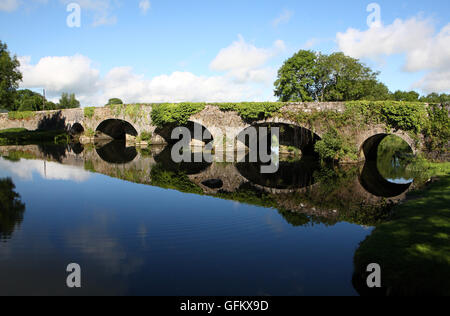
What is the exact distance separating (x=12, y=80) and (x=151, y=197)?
106 ft

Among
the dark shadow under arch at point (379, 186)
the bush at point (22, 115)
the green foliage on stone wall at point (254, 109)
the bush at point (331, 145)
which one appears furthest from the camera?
the bush at point (22, 115)

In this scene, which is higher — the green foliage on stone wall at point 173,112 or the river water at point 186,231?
the green foliage on stone wall at point 173,112

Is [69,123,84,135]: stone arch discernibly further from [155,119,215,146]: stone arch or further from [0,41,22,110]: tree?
[155,119,215,146]: stone arch

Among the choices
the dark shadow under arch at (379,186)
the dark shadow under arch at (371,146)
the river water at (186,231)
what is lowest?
the river water at (186,231)

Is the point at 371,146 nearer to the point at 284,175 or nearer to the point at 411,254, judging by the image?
Result: the point at 284,175

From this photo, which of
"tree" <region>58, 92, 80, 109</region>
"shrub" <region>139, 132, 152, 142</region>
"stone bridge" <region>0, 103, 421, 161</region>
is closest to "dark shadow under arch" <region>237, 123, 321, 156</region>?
"stone bridge" <region>0, 103, 421, 161</region>

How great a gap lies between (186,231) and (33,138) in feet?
132

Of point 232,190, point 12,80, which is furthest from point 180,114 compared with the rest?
point 12,80

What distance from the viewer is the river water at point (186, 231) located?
564 centimetres

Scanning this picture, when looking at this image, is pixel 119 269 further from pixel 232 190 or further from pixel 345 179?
pixel 345 179

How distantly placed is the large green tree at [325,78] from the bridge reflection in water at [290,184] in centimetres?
2033

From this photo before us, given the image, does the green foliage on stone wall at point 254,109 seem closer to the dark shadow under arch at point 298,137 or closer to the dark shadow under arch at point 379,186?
the dark shadow under arch at point 298,137

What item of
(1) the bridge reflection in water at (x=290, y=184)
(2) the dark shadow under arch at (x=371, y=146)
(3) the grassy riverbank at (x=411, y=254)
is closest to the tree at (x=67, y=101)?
(1) the bridge reflection in water at (x=290, y=184)

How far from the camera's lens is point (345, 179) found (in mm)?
16344
